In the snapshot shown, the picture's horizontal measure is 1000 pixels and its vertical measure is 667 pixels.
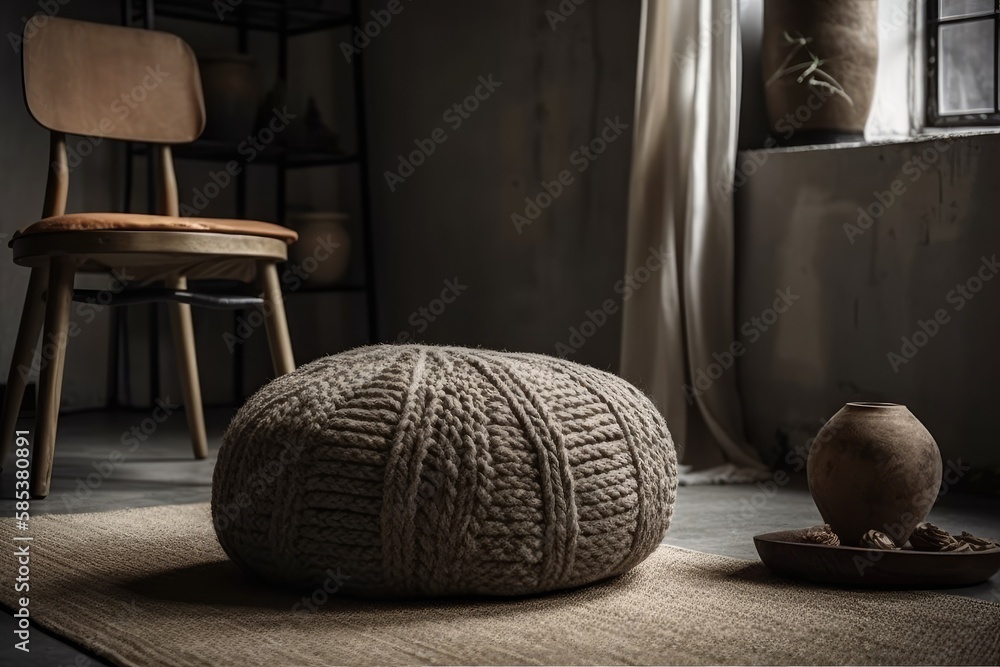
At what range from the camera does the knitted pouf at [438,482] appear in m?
1.32

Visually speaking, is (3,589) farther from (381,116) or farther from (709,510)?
(381,116)

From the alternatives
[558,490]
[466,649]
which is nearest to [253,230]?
[558,490]

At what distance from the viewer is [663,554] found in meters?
1.69

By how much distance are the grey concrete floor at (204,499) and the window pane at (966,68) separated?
95 cm

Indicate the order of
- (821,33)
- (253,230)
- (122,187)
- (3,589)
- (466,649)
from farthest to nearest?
(122,187) → (821,33) → (253,230) → (3,589) → (466,649)

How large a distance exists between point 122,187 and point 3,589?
2.61 metres

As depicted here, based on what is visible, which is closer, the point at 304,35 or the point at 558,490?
the point at 558,490

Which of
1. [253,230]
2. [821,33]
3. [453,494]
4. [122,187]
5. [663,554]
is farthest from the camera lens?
[122,187]

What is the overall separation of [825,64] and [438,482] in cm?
173

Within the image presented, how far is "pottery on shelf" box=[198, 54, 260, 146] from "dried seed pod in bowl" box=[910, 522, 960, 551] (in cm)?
267
